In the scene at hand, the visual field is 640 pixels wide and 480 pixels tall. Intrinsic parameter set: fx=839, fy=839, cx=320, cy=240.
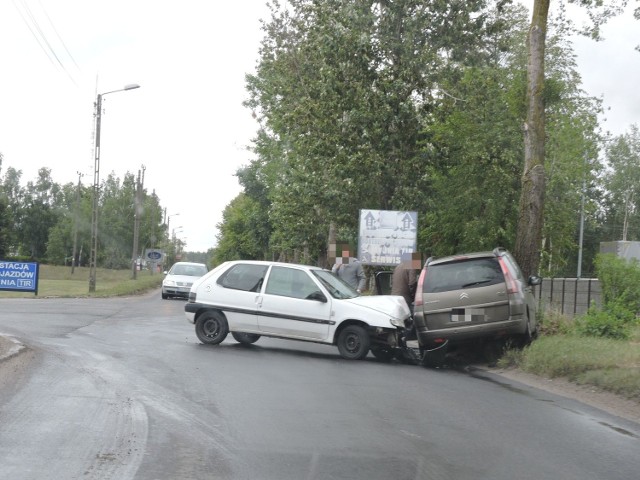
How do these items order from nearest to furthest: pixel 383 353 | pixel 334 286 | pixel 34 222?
pixel 334 286
pixel 383 353
pixel 34 222

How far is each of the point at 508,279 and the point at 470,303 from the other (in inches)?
26.6

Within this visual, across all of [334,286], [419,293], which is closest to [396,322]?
[419,293]

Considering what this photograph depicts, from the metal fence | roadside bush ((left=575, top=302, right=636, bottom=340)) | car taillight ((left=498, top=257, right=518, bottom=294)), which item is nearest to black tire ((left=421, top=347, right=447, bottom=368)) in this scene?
Answer: car taillight ((left=498, top=257, right=518, bottom=294))

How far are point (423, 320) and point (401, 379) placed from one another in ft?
6.28

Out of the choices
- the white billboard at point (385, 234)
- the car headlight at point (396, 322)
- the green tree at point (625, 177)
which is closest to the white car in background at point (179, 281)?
the white billboard at point (385, 234)

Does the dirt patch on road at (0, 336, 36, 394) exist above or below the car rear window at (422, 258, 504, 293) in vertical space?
below

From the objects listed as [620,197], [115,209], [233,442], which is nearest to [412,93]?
[233,442]

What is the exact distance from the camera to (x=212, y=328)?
1465cm

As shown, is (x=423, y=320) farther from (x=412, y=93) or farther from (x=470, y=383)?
(x=412, y=93)

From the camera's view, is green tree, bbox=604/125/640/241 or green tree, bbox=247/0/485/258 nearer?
green tree, bbox=247/0/485/258

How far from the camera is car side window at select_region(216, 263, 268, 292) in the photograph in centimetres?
1446

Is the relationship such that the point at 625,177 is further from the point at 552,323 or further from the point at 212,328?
the point at 212,328

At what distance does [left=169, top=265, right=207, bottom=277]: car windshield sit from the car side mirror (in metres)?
23.4

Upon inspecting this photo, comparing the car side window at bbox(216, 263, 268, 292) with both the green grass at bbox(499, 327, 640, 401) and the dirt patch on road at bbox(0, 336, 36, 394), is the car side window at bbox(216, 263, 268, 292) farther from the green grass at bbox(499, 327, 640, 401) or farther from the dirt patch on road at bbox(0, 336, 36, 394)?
the green grass at bbox(499, 327, 640, 401)
